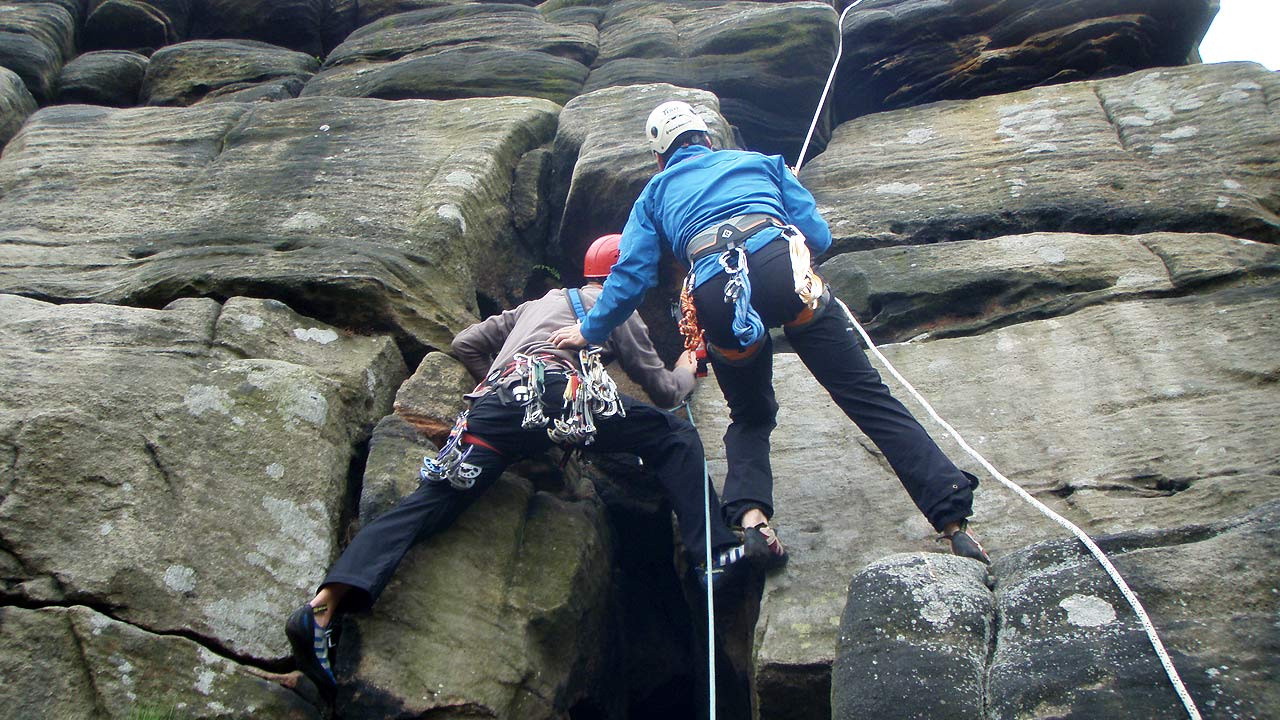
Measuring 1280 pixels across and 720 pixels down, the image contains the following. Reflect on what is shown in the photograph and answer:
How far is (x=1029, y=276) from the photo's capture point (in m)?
7.24

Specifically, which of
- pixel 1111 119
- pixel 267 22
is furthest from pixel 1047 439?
pixel 267 22

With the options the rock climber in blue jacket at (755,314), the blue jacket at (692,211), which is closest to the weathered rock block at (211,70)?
the blue jacket at (692,211)

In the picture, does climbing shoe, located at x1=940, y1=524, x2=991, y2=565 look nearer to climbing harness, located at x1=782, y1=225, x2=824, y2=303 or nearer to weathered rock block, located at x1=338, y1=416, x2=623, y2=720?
climbing harness, located at x1=782, y1=225, x2=824, y2=303

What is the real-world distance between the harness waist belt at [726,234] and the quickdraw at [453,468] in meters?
1.51

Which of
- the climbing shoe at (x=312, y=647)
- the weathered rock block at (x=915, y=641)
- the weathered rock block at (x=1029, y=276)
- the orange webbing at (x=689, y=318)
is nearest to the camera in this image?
the weathered rock block at (x=915, y=641)

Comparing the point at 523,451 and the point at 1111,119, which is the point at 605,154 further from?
the point at 1111,119

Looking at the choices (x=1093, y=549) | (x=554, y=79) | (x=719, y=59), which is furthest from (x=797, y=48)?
(x=1093, y=549)

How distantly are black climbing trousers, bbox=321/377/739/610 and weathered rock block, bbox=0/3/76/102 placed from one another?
29.5 ft

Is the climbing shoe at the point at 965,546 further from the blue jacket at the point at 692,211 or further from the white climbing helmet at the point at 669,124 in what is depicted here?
the white climbing helmet at the point at 669,124

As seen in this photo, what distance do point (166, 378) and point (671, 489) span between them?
2951 mm

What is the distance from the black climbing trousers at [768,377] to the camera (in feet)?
16.1

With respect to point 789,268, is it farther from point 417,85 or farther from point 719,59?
point 417,85

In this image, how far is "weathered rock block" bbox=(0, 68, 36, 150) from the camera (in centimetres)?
1026

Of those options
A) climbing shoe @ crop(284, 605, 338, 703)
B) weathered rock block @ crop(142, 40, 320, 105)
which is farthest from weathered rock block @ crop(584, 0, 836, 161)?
climbing shoe @ crop(284, 605, 338, 703)
